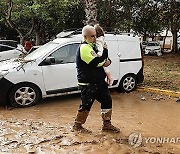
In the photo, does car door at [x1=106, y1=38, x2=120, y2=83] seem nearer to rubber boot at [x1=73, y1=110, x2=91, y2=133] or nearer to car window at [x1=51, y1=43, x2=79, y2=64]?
car window at [x1=51, y1=43, x2=79, y2=64]

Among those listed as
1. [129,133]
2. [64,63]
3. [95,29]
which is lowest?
[129,133]

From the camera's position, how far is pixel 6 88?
23.5ft

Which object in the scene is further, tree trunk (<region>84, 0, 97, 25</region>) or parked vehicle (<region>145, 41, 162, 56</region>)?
parked vehicle (<region>145, 41, 162, 56</region>)

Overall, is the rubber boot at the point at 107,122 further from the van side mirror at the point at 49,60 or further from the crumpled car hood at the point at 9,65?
the crumpled car hood at the point at 9,65

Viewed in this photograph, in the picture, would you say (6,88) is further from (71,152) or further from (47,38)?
(47,38)

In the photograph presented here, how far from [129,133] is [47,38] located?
27632 millimetres

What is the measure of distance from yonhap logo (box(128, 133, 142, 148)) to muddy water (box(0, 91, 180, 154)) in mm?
82

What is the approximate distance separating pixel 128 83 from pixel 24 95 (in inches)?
125

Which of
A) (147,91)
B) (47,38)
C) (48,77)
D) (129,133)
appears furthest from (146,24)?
(129,133)

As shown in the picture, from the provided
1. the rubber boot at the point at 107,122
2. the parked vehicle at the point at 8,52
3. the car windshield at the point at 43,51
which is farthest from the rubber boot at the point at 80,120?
the parked vehicle at the point at 8,52

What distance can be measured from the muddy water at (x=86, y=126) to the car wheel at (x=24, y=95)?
0.19 meters

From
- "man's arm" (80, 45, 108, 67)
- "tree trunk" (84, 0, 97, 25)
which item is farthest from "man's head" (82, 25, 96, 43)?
"tree trunk" (84, 0, 97, 25)

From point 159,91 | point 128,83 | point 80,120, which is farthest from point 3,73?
point 159,91

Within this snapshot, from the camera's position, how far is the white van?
726cm
